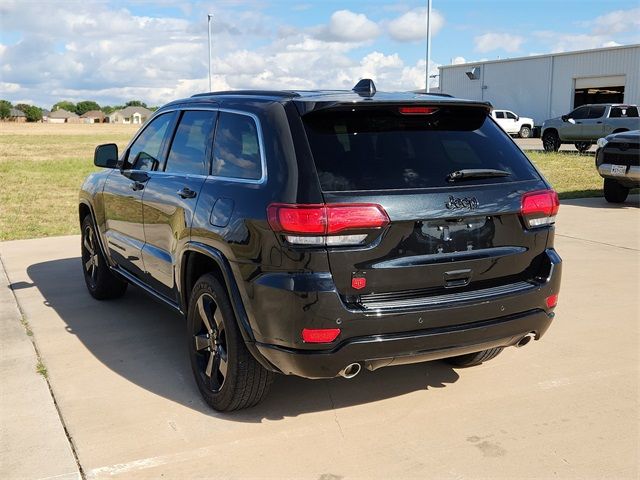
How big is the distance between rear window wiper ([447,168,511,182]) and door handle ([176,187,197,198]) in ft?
5.04

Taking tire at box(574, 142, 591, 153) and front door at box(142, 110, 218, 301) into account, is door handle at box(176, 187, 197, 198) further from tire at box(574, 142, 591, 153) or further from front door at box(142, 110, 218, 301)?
tire at box(574, 142, 591, 153)

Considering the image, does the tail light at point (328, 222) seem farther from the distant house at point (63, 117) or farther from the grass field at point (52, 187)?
the distant house at point (63, 117)

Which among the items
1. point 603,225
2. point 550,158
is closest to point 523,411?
point 603,225

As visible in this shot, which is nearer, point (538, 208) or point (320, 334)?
point (320, 334)

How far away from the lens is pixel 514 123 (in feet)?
127

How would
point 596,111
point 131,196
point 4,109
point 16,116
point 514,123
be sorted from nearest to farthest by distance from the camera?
1. point 131,196
2. point 596,111
3. point 514,123
4. point 4,109
5. point 16,116

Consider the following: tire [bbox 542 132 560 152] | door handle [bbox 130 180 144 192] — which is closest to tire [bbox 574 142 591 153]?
tire [bbox 542 132 560 152]

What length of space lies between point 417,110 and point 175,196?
1632 millimetres

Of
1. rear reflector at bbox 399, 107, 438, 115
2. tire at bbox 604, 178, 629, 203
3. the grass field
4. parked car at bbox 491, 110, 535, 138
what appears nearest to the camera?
rear reflector at bbox 399, 107, 438, 115

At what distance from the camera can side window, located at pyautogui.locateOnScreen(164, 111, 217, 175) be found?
426 centimetres

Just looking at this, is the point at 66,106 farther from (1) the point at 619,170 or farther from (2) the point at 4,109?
(1) the point at 619,170

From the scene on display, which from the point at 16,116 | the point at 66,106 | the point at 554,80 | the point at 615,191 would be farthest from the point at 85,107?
the point at 615,191

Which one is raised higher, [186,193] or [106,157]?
[106,157]

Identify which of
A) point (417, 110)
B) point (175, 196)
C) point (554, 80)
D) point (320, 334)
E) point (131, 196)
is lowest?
point (320, 334)
